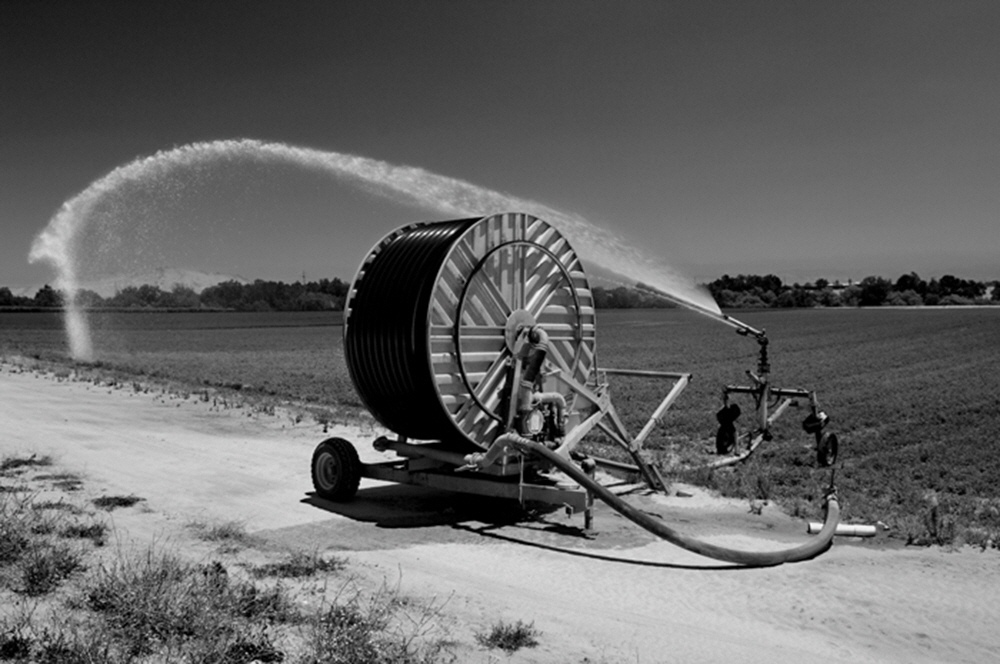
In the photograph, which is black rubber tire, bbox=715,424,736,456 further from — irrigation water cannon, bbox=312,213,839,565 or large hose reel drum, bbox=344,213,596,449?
large hose reel drum, bbox=344,213,596,449

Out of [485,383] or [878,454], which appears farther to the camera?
[878,454]

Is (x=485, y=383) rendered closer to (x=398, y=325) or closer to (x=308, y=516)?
(x=398, y=325)

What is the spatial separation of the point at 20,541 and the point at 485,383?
15.3ft

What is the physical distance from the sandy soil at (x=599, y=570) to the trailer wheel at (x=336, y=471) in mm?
236

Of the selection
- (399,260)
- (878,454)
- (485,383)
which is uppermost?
(399,260)

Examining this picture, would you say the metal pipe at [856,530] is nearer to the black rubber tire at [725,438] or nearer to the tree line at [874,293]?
the black rubber tire at [725,438]

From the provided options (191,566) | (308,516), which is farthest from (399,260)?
(191,566)

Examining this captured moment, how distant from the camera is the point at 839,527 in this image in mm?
8695

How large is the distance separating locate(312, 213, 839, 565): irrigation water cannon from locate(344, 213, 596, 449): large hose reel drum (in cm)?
1

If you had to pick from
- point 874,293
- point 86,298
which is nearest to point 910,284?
point 874,293

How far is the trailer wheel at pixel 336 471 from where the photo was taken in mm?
10000

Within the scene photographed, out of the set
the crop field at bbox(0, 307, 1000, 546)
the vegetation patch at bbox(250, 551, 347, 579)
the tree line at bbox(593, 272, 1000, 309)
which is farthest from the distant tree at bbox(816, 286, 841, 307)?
the vegetation patch at bbox(250, 551, 347, 579)

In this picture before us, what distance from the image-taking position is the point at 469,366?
372 inches

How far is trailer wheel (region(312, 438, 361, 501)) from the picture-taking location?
10.0 metres
